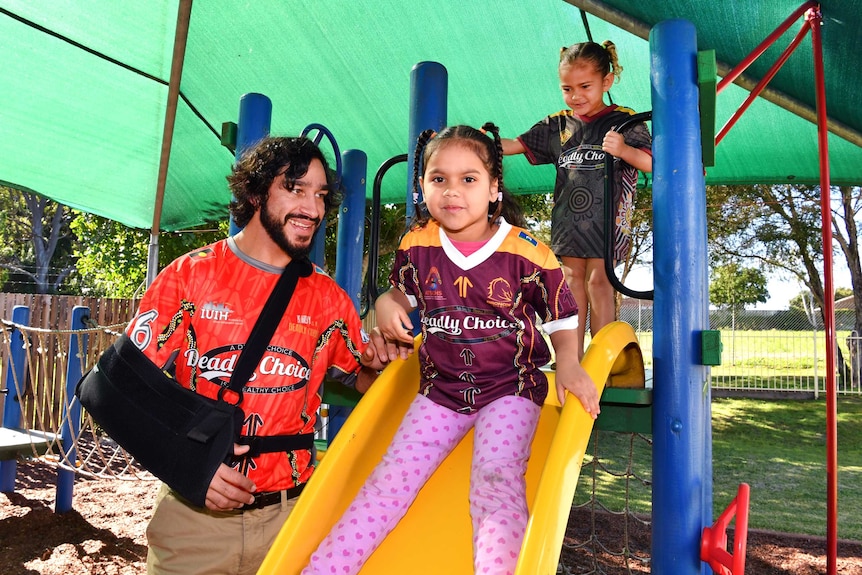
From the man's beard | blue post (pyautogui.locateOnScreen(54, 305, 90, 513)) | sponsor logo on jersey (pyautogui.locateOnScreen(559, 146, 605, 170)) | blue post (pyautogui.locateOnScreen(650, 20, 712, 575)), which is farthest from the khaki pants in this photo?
blue post (pyautogui.locateOnScreen(54, 305, 90, 513))

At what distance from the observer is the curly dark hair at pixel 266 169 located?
77.2 inches

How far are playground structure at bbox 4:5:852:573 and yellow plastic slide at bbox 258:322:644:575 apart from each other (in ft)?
0.47

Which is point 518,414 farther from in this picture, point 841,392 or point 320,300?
point 841,392

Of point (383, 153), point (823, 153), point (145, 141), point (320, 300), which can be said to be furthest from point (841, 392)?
point (320, 300)

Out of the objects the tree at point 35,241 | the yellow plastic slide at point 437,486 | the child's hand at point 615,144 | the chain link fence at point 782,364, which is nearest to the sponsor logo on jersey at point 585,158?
the child's hand at point 615,144

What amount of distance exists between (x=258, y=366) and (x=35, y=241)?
1396 inches

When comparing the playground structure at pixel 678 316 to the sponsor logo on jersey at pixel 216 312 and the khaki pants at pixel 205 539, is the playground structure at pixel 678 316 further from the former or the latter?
the sponsor logo on jersey at pixel 216 312

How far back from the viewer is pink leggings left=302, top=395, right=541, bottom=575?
1579 millimetres

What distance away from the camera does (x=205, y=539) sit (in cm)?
174

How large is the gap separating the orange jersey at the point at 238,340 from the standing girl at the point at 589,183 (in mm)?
1331

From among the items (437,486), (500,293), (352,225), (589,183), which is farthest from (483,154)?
(352,225)

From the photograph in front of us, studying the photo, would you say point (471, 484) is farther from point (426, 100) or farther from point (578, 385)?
point (426, 100)

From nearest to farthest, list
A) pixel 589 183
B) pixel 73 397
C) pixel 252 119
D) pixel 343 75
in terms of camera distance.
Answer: pixel 589 183, pixel 252 119, pixel 73 397, pixel 343 75

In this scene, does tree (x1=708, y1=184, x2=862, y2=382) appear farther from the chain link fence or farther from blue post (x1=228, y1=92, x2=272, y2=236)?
blue post (x1=228, y1=92, x2=272, y2=236)
